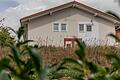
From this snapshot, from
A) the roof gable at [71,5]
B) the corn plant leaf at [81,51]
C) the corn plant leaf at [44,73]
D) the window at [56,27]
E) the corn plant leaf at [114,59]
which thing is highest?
the roof gable at [71,5]

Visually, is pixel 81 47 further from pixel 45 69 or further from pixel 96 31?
pixel 96 31

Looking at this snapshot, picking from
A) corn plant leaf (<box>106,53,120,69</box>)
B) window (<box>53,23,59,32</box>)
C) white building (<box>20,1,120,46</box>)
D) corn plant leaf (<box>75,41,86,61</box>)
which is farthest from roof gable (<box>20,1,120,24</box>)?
corn plant leaf (<box>75,41,86,61</box>)

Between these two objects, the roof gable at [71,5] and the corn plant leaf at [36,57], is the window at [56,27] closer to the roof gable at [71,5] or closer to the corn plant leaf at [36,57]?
the roof gable at [71,5]

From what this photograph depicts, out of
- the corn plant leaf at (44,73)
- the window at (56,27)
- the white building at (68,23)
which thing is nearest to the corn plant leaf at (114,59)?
the corn plant leaf at (44,73)

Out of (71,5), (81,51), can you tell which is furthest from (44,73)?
(71,5)

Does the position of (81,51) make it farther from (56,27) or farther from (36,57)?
(56,27)

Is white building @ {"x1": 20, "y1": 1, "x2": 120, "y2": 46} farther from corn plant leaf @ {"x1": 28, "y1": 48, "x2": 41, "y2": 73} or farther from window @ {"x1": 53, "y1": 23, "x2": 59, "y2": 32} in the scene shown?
corn plant leaf @ {"x1": 28, "y1": 48, "x2": 41, "y2": 73}

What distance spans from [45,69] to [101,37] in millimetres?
36396

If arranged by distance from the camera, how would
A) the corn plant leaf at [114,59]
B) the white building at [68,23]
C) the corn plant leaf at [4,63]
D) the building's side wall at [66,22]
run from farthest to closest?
the building's side wall at [66,22]
the white building at [68,23]
the corn plant leaf at [114,59]
the corn plant leaf at [4,63]

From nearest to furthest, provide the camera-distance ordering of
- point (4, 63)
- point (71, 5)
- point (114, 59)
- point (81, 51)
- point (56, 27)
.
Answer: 1. point (4, 63)
2. point (81, 51)
3. point (114, 59)
4. point (71, 5)
5. point (56, 27)

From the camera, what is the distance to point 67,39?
35.7 m

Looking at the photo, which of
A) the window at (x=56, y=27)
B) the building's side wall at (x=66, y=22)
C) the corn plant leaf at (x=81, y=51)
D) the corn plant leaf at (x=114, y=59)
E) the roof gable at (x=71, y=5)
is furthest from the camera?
Result: the window at (x=56, y=27)

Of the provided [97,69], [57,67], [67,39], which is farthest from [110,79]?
[67,39]

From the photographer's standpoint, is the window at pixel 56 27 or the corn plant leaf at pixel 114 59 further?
the window at pixel 56 27
